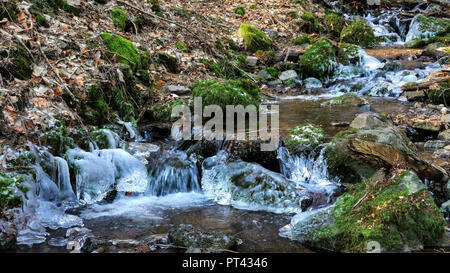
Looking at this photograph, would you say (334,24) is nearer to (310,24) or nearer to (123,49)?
(310,24)

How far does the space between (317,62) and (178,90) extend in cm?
566

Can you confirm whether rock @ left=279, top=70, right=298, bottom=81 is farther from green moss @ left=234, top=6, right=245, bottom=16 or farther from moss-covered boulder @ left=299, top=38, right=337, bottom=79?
green moss @ left=234, top=6, right=245, bottom=16

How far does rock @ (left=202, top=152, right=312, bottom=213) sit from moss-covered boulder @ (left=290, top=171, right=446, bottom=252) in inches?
32.1

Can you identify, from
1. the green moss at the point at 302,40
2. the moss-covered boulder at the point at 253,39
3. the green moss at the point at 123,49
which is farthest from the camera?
the green moss at the point at 302,40

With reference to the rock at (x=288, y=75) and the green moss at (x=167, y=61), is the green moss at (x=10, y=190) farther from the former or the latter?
the rock at (x=288, y=75)

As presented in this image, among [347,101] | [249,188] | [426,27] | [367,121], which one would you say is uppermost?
[426,27]

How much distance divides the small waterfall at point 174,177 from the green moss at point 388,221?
227 cm

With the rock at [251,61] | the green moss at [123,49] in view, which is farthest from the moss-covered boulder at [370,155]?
the rock at [251,61]

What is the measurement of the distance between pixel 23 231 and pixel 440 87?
8.66 m

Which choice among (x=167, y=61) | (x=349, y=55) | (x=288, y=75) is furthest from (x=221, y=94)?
(x=349, y=55)

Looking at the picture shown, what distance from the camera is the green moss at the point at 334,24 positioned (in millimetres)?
15305

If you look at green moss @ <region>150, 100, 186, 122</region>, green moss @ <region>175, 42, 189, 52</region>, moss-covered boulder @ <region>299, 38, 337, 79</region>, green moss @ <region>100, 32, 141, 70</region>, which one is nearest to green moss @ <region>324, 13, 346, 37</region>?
moss-covered boulder @ <region>299, 38, 337, 79</region>

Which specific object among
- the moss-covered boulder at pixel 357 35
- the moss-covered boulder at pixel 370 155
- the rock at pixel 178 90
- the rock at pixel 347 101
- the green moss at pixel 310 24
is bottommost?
the moss-covered boulder at pixel 370 155

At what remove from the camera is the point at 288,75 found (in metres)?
11.4
